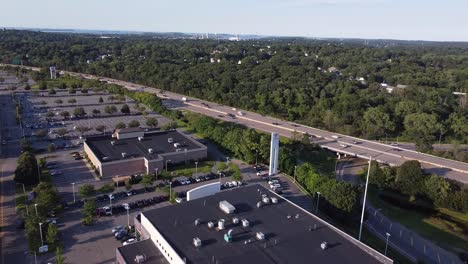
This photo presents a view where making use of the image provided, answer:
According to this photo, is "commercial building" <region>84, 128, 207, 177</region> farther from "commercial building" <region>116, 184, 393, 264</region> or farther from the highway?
the highway

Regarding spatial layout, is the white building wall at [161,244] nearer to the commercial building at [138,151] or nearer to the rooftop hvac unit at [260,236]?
the rooftop hvac unit at [260,236]

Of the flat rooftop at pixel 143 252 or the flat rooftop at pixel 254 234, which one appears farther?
the flat rooftop at pixel 143 252

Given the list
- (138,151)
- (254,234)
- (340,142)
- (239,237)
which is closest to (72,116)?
(138,151)

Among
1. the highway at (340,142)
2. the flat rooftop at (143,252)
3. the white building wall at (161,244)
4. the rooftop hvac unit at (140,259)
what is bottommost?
the highway at (340,142)

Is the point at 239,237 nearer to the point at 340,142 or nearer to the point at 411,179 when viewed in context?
the point at 411,179

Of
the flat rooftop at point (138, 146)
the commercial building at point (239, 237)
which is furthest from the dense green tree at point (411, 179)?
the flat rooftop at point (138, 146)

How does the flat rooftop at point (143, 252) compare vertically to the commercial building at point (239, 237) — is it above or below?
below

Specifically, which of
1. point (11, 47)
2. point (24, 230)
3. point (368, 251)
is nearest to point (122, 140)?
point (24, 230)
